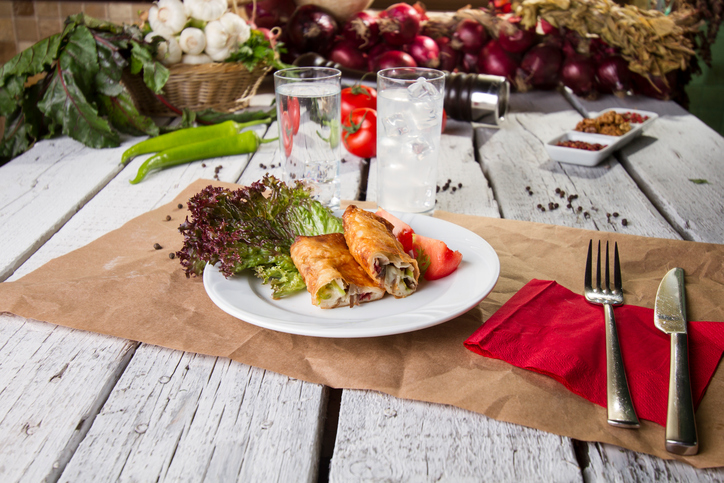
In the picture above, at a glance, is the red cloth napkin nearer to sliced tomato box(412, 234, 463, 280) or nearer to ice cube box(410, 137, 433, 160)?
sliced tomato box(412, 234, 463, 280)

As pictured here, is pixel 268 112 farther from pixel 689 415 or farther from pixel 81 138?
pixel 689 415

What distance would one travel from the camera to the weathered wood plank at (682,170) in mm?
1764

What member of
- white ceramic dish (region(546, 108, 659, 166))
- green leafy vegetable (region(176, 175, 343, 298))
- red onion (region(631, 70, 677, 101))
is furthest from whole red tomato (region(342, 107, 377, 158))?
red onion (region(631, 70, 677, 101))

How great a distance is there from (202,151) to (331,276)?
147 cm

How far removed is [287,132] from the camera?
5.82ft

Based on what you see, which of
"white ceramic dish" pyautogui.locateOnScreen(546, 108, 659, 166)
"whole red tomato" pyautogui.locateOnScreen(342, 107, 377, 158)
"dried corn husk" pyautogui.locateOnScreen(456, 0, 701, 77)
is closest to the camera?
"white ceramic dish" pyautogui.locateOnScreen(546, 108, 659, 166)

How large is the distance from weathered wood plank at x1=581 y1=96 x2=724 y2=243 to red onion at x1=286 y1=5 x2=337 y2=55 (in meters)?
1.56

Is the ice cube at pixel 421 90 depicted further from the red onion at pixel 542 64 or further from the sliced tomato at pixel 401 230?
the red onion at pixel 542 64

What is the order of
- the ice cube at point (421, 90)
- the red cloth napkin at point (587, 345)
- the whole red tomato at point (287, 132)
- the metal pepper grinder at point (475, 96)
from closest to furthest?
the red cloth napkin at point (587, 345), the ice cube at point (421, 90), the whole red tomato at point (287, 132), the metal pepper grinder at point (475, 96)

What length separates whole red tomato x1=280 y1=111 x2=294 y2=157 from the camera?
1748mm

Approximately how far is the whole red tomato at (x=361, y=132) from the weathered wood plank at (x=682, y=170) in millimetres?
1031

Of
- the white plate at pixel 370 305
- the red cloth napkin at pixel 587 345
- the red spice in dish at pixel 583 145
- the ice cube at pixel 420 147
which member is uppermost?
the ice cube at pixel 420 147

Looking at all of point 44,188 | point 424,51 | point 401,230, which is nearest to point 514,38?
point 424,51

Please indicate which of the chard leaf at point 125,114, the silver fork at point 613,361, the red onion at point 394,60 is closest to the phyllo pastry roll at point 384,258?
the silver fork at point 613,361
